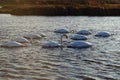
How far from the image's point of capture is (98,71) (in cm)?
1991

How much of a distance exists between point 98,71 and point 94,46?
986 cm

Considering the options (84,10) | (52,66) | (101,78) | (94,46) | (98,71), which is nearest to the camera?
(101,78)

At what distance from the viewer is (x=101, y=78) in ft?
60.2

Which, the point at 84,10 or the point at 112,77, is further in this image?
the point at 84,10

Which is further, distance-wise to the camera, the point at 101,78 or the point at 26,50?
the point at 26,50

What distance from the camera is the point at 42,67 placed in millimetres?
20984

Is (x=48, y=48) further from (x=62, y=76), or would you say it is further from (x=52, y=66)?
(x=62, y=76)

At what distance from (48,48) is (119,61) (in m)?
7.00

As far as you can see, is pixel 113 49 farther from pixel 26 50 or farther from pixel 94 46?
pixel 26 50

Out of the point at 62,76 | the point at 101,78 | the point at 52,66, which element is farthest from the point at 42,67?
the point at 101,78

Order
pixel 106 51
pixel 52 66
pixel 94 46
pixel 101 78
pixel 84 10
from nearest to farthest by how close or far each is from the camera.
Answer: pixel 101 78, pixel 52 66, pixel 106 51, pixel 94 46, pixel 84 10

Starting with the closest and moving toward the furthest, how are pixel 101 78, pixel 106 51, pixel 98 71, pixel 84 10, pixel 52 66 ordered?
1. pixel 101 78
2. pixel 98 71
3. pixel 52 66
4. pixel 106 51
5. pixel 84 10

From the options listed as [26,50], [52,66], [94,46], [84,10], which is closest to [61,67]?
[52,66]

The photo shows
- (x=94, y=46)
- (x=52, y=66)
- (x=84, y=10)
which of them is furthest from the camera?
(x=84, y=10)
